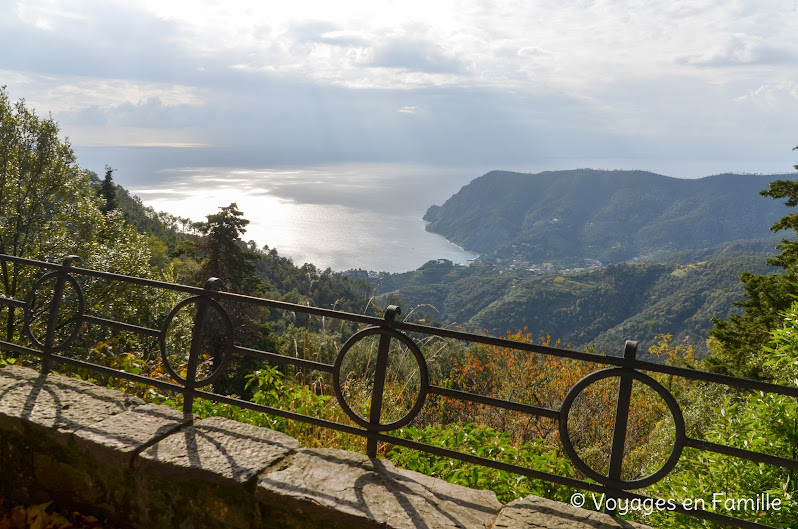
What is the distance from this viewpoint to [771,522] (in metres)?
2.70

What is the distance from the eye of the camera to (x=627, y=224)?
623 ft

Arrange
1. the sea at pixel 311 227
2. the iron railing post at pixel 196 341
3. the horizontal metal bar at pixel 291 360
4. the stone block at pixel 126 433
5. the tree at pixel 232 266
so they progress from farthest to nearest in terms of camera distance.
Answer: the sea at pixel 311 227
the tree at pixel 232 266
the iron railing post at pixel 196 341
the horizontal metal bar at pixel 291 360
the stone block at pixel 126 433

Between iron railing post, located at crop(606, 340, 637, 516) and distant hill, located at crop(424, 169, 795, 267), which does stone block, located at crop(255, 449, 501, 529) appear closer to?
iron railing post, located at crop(606, 340, 637, 516)

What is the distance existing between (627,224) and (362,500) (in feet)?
671

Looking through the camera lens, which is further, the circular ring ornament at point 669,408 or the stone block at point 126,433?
the stone block at point 126,433

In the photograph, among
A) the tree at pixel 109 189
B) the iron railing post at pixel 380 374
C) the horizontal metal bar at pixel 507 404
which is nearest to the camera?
the horizontal metal bar at pixel 507 404

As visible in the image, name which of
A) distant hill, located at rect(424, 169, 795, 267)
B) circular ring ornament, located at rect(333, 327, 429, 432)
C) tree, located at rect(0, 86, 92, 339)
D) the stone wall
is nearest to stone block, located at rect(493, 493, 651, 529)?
the stone wall

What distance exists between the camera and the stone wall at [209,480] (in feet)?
8.06

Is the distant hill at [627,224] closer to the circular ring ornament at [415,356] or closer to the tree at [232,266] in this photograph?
the tree at [232,266]

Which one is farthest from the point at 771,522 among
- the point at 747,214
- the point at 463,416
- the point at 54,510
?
the point at 747,214

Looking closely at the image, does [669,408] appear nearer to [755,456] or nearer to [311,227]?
[755,456]

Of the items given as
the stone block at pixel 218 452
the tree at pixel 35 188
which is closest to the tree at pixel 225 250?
the tree at pixel 35 188

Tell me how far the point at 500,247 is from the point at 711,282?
93.0 m

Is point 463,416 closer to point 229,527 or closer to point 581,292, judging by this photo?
point 229,527
